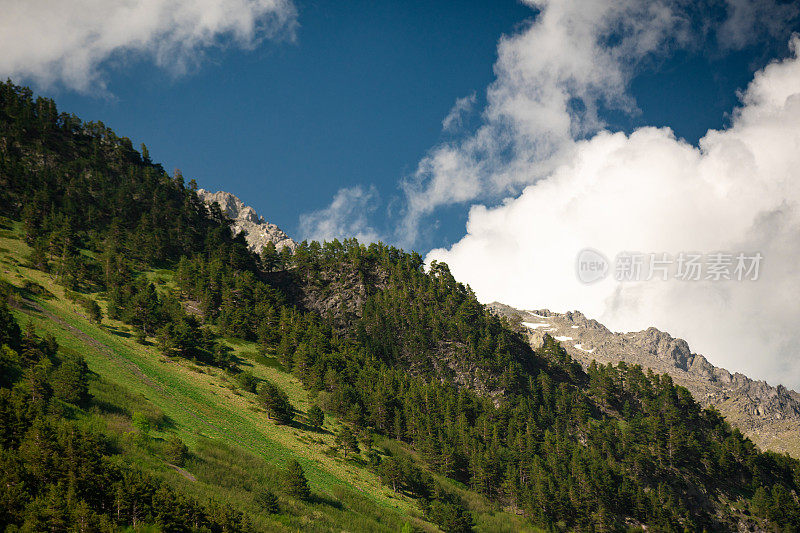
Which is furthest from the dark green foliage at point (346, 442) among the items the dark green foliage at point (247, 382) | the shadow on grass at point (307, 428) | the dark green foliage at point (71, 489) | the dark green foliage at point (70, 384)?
the dark green foliage at point (71, 489)

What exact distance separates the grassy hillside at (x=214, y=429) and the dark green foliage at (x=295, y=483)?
925 millimetres

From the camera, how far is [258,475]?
43.9 metres

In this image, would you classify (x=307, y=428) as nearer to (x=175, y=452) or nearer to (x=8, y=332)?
(x=175, y=452)

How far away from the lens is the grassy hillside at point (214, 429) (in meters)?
36.9

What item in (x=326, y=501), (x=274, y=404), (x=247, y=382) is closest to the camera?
(x=326, y=501)

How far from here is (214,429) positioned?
51906 mm

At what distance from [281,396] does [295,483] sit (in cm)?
2787

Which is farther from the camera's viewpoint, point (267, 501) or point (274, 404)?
point (274, 404)

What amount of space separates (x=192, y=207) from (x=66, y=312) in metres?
92.3

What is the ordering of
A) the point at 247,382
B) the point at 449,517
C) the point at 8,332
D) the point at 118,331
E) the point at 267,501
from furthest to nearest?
the point at 118,331
the point at 247,382
the point at 449,517
the point at 8,332
the point at 267,501

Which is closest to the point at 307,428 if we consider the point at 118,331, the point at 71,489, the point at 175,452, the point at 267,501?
the point at 267,501

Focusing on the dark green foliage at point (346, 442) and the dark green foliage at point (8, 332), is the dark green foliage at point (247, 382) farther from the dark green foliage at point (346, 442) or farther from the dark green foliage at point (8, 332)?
the dark green foliage at point (8, 332)

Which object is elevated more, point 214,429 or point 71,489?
point 71,489

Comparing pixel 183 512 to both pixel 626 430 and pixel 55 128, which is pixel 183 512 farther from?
pixel 55 128
